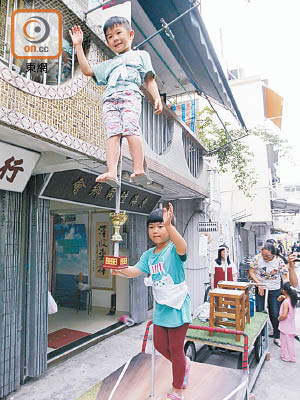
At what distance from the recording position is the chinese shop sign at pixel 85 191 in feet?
16.7

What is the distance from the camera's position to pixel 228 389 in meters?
3.29

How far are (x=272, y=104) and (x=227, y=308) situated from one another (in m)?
17.2

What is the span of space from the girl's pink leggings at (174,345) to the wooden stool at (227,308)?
6.86 feet

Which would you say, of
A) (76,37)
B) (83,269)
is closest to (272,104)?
(83,269)

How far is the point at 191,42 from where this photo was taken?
5.11 meters

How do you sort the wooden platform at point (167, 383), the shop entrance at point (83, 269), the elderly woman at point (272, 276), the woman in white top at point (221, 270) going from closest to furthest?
the wooden platform at point (167, 383) < the elderly woman at point (272, 276) < the woman in white top at point (221, 270) < the shop entrance at point (83, 269)

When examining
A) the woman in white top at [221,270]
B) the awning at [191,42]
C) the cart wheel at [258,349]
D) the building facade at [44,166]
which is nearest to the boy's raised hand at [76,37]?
the building facade at [44,166]

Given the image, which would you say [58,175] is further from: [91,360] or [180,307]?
[91,360]

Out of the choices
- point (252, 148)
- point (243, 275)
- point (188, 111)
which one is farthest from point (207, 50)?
point (252, 148)

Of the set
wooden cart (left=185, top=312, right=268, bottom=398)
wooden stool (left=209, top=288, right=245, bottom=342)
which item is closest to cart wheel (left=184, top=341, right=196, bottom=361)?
wooden cart (left=185, top=312, right=268, bottom=398)

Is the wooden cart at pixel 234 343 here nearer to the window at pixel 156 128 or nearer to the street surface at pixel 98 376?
the street surface at pixel 98 376

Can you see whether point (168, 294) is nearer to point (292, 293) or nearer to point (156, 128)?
point (292, 293)

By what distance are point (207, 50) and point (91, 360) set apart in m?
6.02

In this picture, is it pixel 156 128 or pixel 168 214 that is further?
pixel 156 128
